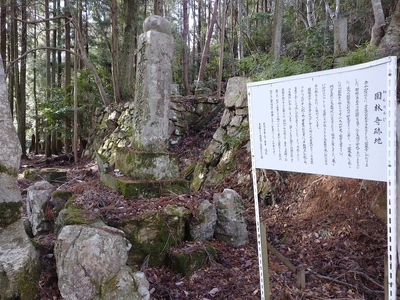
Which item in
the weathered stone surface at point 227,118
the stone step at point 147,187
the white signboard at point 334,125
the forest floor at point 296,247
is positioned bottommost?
the forest floor at point 296,247

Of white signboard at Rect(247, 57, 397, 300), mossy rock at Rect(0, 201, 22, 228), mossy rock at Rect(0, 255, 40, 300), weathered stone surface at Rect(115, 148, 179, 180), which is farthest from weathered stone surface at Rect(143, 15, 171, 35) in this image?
mossy rock at Rect(0, 255, 40, 300)

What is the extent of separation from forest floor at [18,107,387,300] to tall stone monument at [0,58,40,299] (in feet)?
0.54

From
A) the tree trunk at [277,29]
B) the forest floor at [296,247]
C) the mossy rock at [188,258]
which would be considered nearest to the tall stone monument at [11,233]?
the forest floor at [296,247]

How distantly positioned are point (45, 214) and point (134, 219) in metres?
1.48

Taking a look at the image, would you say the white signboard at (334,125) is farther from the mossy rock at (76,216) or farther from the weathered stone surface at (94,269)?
the mossy rock at (76,216)

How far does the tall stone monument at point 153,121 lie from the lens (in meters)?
4.07

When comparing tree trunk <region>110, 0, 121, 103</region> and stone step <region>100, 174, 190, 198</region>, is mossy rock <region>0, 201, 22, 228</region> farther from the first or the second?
tree trunk <region>110, 0, 121, 103</region>

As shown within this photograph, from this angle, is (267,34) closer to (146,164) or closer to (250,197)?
(250,197)

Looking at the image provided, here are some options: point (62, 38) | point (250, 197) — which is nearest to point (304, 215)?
point (250, 197)

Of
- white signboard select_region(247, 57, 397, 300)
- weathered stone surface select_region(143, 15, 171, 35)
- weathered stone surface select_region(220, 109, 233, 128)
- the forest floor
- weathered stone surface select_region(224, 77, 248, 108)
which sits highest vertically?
weathered stone surface select_region(143, 15, 171, 35)

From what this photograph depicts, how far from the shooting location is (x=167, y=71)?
4359 millimetres

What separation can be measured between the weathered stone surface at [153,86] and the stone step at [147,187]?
0.56 m

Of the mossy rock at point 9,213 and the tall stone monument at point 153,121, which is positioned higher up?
the tall stone monument at point 153,121

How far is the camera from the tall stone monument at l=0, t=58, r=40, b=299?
2.40m
